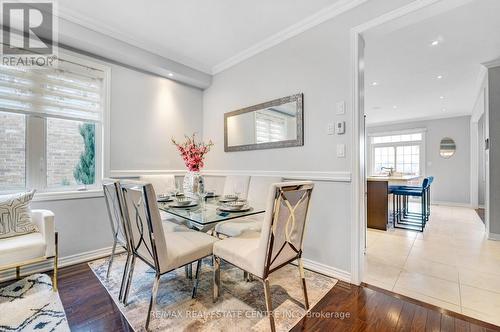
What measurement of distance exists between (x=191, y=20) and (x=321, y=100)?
5.42ft

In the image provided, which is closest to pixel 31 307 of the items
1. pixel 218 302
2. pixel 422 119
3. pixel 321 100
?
pixel 218 302

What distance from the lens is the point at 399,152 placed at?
768cm

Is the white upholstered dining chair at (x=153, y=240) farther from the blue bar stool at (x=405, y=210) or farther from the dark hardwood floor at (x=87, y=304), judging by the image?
the blue bar stool at (x=405, y=210)

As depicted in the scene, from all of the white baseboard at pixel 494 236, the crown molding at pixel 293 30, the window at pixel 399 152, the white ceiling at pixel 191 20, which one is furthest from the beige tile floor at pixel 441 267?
the window at pixel 399 152

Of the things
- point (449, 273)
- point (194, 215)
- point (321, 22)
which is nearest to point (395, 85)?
point (321, 22)

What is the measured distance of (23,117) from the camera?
239 cm

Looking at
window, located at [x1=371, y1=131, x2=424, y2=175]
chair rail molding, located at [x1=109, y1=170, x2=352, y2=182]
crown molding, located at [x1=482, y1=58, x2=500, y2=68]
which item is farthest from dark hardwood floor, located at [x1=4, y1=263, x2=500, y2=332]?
window, located at [x1=371, y1=131, x2=424, y2=175]

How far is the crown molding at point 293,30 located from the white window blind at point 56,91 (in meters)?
1.71

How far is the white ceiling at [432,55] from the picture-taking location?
2.30 m

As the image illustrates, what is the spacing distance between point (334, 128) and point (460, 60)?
8.88 feet

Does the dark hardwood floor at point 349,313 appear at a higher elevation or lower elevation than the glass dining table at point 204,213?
lower

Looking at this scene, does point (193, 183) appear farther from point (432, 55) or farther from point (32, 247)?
point (432, 55)

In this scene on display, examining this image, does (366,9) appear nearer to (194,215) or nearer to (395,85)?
(194,215)

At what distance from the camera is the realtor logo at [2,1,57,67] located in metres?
2.19
